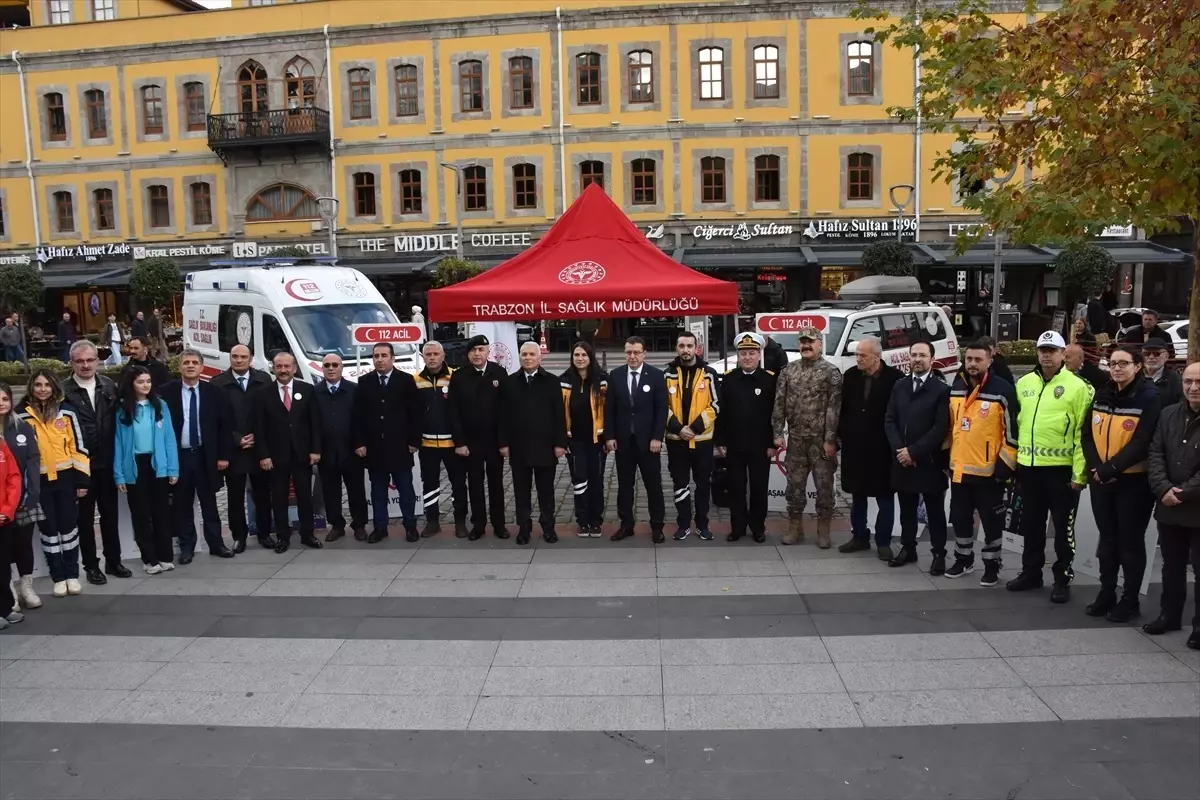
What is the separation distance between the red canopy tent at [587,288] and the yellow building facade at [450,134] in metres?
Answer: 21.0

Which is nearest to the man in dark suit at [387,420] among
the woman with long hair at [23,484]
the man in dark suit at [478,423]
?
the man in dark suit at [478,423]

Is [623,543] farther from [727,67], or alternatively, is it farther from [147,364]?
[727,67]

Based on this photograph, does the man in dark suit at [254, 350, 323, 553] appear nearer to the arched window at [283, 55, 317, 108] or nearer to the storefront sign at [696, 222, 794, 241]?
the storefront sign at [696, 222, 794, 241]

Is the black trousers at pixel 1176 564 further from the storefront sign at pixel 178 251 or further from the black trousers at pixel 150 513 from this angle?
the storefront sign at pixel 178 251

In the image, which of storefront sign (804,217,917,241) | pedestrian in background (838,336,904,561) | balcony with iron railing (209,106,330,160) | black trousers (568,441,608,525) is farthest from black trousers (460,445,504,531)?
balcony with iron railing (209,106,330,160)

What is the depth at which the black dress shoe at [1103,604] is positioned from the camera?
264 inches

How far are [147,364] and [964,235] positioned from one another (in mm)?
8710

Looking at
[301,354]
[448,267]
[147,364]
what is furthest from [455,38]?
[147,364]

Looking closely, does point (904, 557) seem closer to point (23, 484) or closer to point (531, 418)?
point (531, 418)

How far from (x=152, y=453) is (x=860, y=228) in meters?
28.2

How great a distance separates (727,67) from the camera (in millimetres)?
32188

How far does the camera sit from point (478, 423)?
898 centimetres

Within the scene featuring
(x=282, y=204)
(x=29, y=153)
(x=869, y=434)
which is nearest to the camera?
(x=869, y=434)

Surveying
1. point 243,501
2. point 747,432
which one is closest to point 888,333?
point 747,432
